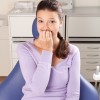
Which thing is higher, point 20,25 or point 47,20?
point 47,20

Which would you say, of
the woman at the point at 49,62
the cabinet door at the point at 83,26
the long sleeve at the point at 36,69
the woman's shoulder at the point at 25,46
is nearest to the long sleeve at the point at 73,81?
the woman at the point at 49,62

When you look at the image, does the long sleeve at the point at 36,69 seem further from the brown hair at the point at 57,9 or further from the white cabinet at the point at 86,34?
the white cabinet at the point at 86,34

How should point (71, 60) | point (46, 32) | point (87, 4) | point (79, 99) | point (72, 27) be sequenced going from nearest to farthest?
point (46, 32) → point (71, 60) → point (79, 99) → point (72, 27) → point (87, 4)

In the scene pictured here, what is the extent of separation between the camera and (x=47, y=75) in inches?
54.9

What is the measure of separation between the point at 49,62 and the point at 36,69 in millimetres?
90

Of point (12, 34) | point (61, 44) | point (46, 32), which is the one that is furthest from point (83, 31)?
point (46, 32)

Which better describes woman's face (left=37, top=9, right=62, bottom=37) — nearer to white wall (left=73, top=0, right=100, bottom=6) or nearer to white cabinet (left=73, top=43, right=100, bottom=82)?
white cabinet (left=73, top=43, right=100, bottom=82)

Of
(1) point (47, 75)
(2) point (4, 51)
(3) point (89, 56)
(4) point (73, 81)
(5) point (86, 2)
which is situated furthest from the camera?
(2) point (4, 51)

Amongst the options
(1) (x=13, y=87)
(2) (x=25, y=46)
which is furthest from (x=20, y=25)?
(2) (x=25, y=46)

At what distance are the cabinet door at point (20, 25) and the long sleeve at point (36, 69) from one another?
1263 mm

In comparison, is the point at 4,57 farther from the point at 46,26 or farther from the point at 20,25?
the point at 46,26

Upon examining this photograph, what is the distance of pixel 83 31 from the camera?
8.95ft

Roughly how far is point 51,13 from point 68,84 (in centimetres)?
46

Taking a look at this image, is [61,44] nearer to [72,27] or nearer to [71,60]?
[71,60]
